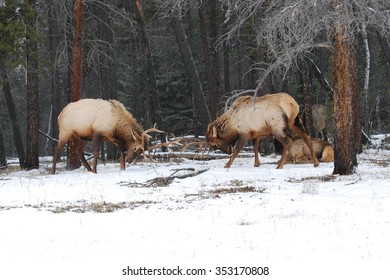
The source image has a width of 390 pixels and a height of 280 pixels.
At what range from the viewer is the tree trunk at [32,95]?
16866mm

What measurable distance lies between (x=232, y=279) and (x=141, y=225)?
2362 mm

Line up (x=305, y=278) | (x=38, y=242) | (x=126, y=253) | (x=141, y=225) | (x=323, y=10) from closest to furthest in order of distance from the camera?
1. (x=305, y=278)
2. (x=126, y=253)
3. (x=38, y=242)
4. (x=141, y=225)
5. (x=323, y=10)

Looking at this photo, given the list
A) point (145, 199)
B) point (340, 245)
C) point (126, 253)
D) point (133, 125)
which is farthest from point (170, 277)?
point (133, 125)

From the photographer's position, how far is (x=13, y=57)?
1788cm

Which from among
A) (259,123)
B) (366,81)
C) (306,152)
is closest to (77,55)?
(259,123)

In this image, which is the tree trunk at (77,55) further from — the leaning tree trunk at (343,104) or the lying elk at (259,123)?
the leaning tree trunk at (343,104)

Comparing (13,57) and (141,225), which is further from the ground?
(13,57)

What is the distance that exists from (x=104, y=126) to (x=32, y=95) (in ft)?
12.2

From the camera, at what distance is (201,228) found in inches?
262

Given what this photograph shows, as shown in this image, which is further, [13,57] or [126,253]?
[13,57]

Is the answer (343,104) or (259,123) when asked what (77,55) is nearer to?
(259,123)

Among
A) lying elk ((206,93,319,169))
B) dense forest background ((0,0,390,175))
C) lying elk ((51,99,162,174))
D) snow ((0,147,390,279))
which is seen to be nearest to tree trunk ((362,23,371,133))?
dense forest background ((0,0,390,175))

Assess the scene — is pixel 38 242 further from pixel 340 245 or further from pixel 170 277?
pixel 340 245

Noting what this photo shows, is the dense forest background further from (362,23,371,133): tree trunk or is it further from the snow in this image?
the snow
